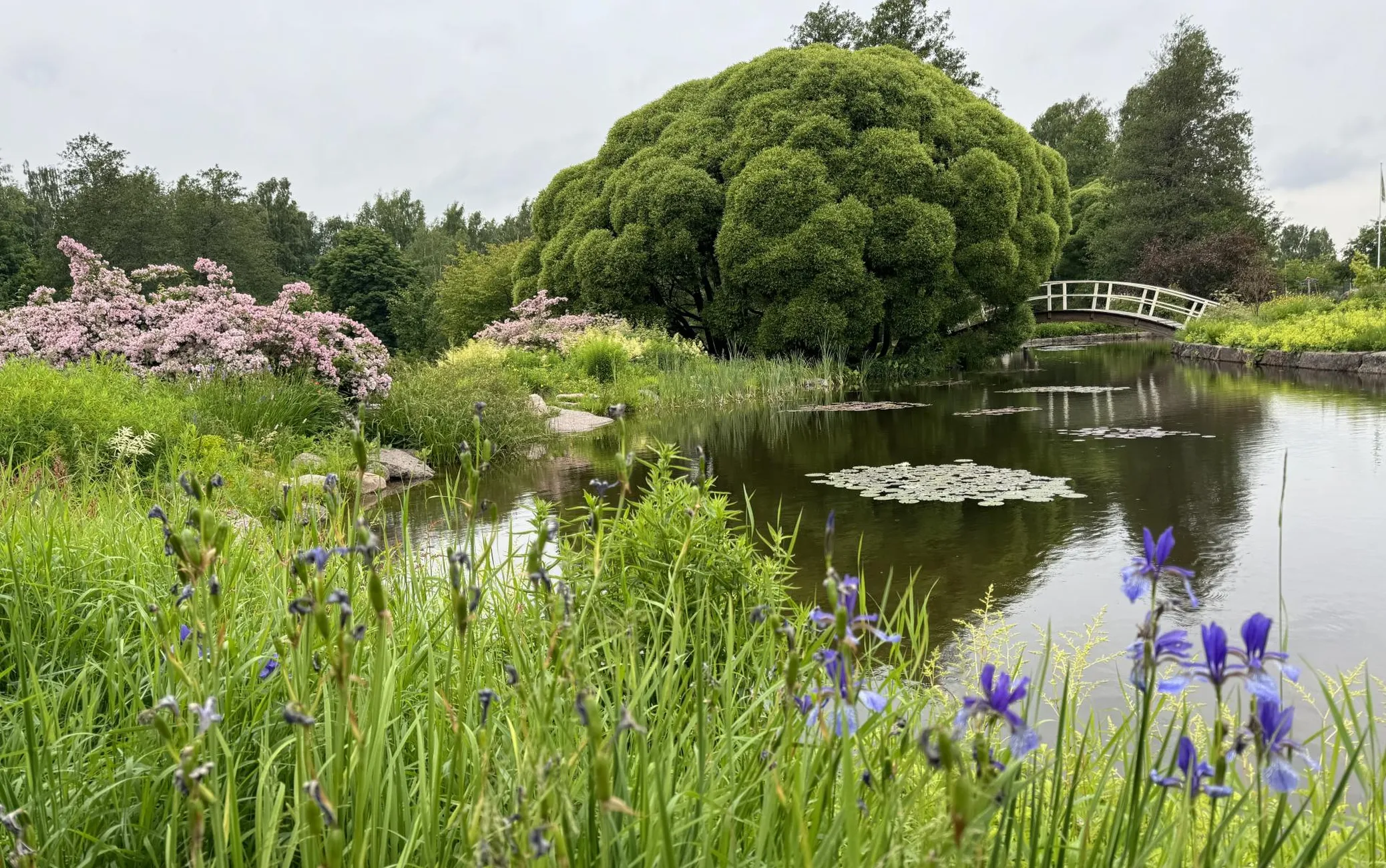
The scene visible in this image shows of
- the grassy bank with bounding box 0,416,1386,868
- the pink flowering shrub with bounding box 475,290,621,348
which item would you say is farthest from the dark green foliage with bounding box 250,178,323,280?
the grassy bank with bounding box 0,416,1386,868

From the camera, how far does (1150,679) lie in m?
0.83

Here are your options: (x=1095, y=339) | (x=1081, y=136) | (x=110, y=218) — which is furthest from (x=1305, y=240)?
(x=110, y=218)

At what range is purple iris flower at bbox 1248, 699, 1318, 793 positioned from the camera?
2.35 ft

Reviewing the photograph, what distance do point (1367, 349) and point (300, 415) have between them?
15326 millimetres

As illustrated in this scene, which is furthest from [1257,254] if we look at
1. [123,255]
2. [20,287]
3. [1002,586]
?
[20,287]

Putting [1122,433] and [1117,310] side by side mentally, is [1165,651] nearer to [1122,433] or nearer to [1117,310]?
[1122,433]

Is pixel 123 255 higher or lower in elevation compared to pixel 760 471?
higher

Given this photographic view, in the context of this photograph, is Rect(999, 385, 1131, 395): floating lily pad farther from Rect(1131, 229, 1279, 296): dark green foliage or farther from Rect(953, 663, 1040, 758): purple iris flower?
Rect(1131, 229, 1279, 296): dark green foliage

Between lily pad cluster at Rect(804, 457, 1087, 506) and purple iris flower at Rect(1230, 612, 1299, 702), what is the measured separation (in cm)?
512

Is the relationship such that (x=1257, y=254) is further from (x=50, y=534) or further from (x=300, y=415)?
(x=50, y=534)

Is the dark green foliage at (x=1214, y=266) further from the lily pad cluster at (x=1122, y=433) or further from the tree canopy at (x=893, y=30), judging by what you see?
the lily pad cluster at (x=1122, y=433)

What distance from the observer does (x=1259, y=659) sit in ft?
2.42

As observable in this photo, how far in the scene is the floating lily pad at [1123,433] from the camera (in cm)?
826

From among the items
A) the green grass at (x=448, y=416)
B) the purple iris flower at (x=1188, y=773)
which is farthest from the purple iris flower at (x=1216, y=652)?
the green grass at (x=448, y=416)
